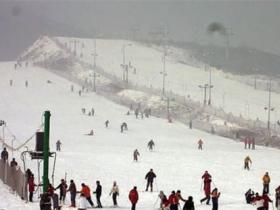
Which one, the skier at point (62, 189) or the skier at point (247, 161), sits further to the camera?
the skier at point (247, 161)

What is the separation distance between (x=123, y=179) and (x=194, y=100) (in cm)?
6050

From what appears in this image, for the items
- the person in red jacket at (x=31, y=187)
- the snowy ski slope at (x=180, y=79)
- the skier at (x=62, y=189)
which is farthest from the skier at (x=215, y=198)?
the snowy ski slope at (x=180, y=79)

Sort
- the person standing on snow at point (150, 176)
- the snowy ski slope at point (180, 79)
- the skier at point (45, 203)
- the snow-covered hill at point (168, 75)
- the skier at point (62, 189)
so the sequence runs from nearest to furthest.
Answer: the skier at point (45, 203), the skier at point (62, 189), the person standing on snow at point (150, 176), the snowy ski slope at point (180, 79), the snow-covered hill at point (168, 75)

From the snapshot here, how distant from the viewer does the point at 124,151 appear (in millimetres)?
44875

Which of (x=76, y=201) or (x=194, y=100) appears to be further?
(x=194, y=100)

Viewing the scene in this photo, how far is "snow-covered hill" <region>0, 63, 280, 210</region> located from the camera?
29375 millimetres

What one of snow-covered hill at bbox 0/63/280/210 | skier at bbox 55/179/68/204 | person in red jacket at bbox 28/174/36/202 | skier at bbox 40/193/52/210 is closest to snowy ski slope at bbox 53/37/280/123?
snow-covered hill at bbox 0/63/280/210

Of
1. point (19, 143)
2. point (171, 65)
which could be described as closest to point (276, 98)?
point (171, 65)

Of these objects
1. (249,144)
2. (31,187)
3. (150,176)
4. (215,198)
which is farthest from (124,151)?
(215,198)

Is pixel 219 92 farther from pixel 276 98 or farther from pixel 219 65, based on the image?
pixel 219 65

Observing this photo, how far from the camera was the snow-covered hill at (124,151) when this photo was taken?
2938cm

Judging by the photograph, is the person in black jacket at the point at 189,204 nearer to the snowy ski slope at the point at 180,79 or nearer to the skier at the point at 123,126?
the skier at the point at 123,126

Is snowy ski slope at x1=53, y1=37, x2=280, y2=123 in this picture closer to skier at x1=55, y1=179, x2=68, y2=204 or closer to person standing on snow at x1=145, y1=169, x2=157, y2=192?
person standing on snow at x1=145, y1=169, x2=157, y2=192

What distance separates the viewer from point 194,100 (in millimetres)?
90875
